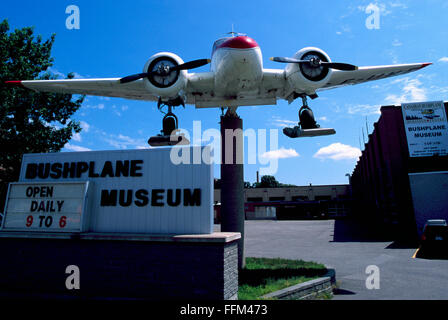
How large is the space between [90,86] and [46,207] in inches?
210

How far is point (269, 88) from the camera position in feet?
34.3

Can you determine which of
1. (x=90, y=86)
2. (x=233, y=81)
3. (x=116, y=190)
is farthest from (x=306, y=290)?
(x=90, y=86)

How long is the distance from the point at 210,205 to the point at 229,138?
4.63m

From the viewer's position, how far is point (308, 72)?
9438 millimetres

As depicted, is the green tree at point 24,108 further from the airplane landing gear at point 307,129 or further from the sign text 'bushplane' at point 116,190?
the airplane landing gear at point 307,129

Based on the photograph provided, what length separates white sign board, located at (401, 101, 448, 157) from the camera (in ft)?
71.3

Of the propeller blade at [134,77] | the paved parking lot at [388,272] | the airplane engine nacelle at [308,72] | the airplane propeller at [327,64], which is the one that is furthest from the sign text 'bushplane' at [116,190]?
the airplane propeller at [327,64]

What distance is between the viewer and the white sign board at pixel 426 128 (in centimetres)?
2172

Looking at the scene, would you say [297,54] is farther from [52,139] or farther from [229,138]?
[52,139]

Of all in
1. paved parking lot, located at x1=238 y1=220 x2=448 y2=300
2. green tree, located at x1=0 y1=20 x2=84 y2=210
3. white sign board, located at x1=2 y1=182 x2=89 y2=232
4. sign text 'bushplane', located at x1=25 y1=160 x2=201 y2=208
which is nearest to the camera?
sign text 'bushplane', located at x1=25 y1=160 x2=201 y2=208

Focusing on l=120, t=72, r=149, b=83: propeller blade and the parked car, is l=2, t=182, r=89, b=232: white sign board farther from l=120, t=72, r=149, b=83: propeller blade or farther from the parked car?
the parked car

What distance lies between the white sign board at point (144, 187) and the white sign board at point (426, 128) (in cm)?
2249

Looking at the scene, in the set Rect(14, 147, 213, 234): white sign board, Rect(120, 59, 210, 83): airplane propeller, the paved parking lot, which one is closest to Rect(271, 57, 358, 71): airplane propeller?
Rect(120, 59, 210, 83): airplane propeller

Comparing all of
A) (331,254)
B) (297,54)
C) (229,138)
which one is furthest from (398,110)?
(229,138)
